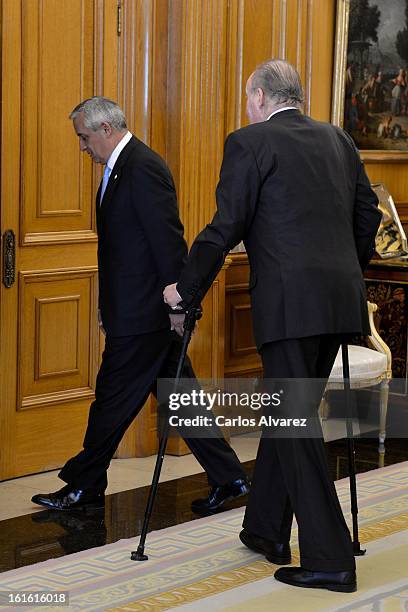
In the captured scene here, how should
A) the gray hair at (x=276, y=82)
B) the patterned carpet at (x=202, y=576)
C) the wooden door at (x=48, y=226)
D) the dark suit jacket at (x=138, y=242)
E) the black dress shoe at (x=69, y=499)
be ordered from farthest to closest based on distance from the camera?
1. the wooden door at (x=48, y=226)
2. the black dress shoe at (x=69, y=499)
3. the dark suit jacket at (x=138, y=242)
4. the gray hair at (x=276, y=82)
5. the patterned carpet at (x=202, y=576)

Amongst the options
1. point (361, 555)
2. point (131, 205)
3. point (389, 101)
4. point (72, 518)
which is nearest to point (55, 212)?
point (131, 205)

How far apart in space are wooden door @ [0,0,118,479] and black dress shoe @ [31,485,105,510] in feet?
1.93

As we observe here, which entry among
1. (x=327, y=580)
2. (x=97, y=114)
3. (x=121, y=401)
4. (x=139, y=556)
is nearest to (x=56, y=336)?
(x=121, y=401)

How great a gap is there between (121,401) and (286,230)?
1349 millimetres

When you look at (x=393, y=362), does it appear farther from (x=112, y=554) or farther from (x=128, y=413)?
(x=112, y=554)

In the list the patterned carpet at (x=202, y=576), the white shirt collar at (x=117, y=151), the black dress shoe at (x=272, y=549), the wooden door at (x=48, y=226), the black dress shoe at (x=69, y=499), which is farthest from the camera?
the wooden door at (x=48, y=226)

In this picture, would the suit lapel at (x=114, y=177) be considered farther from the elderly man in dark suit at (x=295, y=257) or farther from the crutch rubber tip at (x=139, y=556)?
the crutch rubber tip at (x=139, y=556)

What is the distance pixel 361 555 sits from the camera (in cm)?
445

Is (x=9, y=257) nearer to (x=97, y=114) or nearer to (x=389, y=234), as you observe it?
(x=97, y=114)

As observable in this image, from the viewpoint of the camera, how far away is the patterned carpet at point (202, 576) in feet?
12.8

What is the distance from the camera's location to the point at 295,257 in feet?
13.0

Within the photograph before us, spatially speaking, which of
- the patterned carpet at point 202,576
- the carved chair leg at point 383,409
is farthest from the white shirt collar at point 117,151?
the carved chair leg at point 383,409

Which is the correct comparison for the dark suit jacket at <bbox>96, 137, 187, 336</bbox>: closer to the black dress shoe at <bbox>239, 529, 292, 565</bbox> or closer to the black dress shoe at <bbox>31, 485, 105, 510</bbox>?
the black dress shoe at <bbox>31, 485, 105, 510</bbox>

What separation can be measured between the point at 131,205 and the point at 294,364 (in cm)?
120
